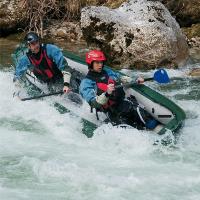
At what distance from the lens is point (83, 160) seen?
6.72 metres

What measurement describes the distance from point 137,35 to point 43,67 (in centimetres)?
338

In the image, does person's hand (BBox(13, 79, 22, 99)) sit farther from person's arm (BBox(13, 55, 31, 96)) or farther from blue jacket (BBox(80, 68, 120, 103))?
blue jacket (BBox(80, 68, 120, 103))

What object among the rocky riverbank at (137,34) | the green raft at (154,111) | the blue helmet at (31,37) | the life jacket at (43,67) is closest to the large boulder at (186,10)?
the rocky riverbank at (137,34)

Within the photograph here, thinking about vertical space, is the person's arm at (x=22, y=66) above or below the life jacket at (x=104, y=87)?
below

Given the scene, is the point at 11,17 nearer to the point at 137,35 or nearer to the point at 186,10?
the point at 137,35

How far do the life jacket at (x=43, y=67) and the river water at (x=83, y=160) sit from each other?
1.40 ft

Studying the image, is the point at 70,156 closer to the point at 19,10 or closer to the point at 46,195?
the point at 46,195

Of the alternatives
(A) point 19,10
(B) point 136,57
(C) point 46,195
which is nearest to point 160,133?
(C) point 46,195

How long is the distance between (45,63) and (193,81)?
3.42 meters

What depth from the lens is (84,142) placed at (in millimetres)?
7285

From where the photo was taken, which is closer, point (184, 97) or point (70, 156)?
point (70, 156)

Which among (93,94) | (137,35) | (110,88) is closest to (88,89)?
(93,94)

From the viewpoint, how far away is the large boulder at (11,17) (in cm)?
1412

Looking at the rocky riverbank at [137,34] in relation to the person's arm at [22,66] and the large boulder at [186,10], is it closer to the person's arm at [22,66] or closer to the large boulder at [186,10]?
the large boulder at [186,10]
